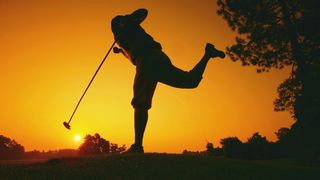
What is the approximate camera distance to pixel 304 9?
22031 millimetres

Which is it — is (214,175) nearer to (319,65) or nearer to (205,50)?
(205,50)

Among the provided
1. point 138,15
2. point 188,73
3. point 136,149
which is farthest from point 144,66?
point 136,149

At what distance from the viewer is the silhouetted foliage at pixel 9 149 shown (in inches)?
Result: 2621

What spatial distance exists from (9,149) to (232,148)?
164ft

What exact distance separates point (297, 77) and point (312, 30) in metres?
3.01

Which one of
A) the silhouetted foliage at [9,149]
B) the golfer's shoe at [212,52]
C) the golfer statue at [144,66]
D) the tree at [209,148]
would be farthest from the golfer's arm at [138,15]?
the silhouetted foliage at [9,149]

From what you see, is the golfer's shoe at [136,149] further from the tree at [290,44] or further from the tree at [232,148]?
the tree at [232,148]

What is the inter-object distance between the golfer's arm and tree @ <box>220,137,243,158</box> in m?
Result: 28.8

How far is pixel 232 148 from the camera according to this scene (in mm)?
37312

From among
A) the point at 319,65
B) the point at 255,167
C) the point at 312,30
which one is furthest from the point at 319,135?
the point at 255,167

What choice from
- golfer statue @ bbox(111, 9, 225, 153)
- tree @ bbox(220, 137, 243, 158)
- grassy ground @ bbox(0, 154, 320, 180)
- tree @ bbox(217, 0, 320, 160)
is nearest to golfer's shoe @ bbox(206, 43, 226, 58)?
golfer statue @ bbox(111, 9, 225, 153)

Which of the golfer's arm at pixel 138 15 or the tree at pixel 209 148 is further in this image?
the tree at pixel 209 148

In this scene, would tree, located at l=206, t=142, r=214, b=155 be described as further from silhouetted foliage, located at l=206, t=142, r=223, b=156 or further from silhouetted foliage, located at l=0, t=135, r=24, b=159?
silhouetted foliage, located at l=0, t=135, r=24, b=159

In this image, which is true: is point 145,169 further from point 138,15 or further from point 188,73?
point 138,15
